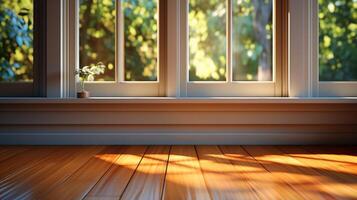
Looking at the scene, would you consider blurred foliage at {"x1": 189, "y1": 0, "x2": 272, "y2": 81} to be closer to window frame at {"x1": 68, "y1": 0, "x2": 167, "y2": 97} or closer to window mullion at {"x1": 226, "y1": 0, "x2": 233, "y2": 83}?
window mullion at {"x1": 226, "y1": 0, "x2": 233, "y2": 83}

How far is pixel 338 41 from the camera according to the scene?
2652 mm

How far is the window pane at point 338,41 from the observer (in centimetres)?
259

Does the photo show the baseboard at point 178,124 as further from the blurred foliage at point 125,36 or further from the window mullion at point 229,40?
the blurred foliage at point 125,36

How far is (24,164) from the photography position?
169cm

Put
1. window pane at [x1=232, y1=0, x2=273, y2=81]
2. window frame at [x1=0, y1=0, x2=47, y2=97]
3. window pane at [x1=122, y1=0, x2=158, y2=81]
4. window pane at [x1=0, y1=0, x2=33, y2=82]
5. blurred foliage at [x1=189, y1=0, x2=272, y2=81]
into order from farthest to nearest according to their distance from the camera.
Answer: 1. blurred foliage at [x1=189, y1=0, x2=272, y2=81]
2. window pane at [x1=232, y1=0, x2=273, y2=81]
3. window pane at [x1=122, y1=0, x2=158, y2=81]
4. window pane at [x1=0, y1=0, x2=33, y2=82]
5. window frame at [x1=0, y1=0, x2=47, y2=97]

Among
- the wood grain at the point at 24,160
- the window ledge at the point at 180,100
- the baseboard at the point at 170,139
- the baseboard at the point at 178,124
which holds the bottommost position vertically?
the wood grain at the point at 24,160

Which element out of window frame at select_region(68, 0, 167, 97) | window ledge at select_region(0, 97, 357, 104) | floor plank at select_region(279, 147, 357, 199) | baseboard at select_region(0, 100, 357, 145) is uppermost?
window frame at select_region(68, 0, 167, 97)

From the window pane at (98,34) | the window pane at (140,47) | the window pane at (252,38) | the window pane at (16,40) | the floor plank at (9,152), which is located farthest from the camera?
the window pane at (252,38)

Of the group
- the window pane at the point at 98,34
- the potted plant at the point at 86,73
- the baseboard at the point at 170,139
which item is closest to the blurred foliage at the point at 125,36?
the window pane at the point at 98,34

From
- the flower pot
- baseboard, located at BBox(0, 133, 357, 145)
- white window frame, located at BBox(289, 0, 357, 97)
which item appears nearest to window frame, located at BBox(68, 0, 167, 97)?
the flower pot

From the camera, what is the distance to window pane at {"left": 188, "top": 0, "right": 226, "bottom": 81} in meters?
4.27

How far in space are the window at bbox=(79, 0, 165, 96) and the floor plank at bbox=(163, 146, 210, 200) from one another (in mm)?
670

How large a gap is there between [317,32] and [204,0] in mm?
2504

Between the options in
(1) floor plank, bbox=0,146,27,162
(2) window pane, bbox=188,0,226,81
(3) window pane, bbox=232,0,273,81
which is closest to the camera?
(1) floor plank, bbox=0,146,27,162
